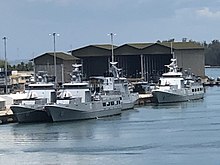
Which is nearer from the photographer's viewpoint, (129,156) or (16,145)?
(129,156)

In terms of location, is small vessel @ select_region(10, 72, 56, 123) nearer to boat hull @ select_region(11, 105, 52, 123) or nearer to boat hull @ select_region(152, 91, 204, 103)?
boat hull @ select_region(11, 105, 52, 123)

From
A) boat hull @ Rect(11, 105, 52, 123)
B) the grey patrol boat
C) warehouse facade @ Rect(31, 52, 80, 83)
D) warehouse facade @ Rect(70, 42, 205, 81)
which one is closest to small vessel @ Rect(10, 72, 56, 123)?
boat hull @ Rect(11, 105, 52, 123)

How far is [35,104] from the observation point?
47.9 metres

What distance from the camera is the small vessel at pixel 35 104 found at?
156ft

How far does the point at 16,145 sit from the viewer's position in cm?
3725

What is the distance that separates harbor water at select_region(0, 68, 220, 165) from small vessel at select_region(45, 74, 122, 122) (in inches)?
25.2

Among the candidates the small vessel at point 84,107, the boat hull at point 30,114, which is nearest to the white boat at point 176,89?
the small vessel at point 84,107

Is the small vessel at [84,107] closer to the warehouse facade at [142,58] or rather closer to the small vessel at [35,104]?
the small vessel at [35,104]

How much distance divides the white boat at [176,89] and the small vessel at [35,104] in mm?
16965

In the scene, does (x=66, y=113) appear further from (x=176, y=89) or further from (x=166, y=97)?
(x=176, y=89)

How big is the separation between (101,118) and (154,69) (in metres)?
40.1

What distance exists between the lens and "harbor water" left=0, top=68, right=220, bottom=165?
31.6m

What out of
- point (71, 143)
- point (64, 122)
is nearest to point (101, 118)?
point (64, 122)

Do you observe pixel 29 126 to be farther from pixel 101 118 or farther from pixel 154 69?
pixel 154 69
